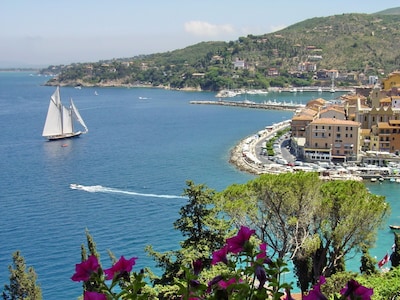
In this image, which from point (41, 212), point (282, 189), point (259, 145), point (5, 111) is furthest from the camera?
point (5, 111)

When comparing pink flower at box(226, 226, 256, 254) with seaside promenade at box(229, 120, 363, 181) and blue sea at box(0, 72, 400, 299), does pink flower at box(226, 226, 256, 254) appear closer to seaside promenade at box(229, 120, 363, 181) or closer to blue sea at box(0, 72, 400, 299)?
blue sea at box(0, 72, 400, 299)

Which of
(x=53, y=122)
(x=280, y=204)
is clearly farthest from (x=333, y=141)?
(x=53, y=122)

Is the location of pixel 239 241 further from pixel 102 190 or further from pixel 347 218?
pixel 102 190

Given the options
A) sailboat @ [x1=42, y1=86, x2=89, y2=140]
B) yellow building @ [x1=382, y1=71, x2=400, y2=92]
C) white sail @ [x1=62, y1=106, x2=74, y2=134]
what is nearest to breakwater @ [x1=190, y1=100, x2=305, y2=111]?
yellow building @ [x1=382, y1=71, x2=400, y2=92]

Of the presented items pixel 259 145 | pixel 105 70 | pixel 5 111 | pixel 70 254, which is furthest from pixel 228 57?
pixel 70 254

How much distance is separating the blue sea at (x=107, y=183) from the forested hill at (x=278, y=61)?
5084 centimetres

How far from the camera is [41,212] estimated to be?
85.5 feet

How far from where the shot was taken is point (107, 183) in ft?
104

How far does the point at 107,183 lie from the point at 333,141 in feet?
52.0

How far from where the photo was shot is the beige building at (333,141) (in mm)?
35219

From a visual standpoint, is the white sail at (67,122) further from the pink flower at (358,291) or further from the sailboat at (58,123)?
the pink flower at (358,291)

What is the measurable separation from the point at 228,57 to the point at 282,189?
11875 cm

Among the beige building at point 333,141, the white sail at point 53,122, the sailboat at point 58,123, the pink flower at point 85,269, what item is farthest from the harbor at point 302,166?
the pink flower at point 85,269

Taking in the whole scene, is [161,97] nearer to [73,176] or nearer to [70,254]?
[73,176]
